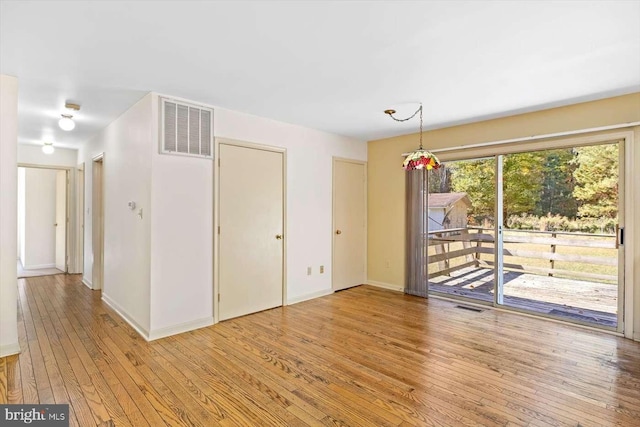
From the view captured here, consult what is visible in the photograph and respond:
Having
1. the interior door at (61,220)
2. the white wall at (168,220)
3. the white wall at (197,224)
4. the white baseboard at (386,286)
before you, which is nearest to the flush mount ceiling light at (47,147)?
the interior door at (61,220)

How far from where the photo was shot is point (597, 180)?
12.3 feet

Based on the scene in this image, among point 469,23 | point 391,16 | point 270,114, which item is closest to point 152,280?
point 270,114

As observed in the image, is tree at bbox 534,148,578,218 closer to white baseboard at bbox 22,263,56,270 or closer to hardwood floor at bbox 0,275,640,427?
hardwood floor at bbox 0,275,640,427

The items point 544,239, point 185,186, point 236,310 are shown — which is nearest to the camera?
point 185,186

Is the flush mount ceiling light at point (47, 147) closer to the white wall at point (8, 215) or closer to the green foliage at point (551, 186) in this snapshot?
the white wall at point (8, 215)

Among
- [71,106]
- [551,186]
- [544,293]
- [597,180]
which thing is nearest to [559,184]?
[551,186]

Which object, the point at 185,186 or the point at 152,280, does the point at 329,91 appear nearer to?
the point at 185,186

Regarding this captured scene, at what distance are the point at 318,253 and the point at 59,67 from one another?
3.66 m

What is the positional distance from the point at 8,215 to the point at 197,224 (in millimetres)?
1624

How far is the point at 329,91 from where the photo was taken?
10.8ft

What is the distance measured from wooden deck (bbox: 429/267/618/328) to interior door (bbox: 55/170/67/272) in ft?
23.6

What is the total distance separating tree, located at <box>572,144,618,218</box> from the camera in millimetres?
3635

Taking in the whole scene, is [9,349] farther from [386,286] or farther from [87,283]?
[386,286]
